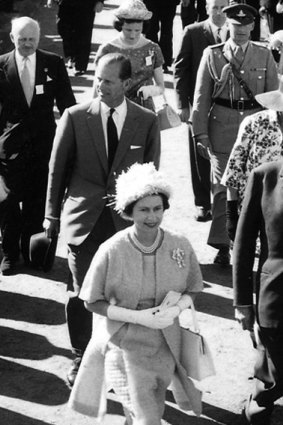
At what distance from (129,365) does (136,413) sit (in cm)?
25

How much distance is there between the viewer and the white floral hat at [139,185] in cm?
568

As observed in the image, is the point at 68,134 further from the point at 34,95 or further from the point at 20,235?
the point at 20,235

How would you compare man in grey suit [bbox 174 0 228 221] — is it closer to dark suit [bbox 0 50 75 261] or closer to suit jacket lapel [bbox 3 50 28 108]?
dark suit [bbox 0 50 75 261]

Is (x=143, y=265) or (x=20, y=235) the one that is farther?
(x=20, y=235)

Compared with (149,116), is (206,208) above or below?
below

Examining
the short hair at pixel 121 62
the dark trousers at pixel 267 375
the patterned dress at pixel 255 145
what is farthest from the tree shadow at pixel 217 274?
the dark trousers at pixel 267 375

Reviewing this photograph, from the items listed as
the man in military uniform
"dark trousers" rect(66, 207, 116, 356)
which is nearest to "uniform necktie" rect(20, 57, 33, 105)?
the man in military uniform

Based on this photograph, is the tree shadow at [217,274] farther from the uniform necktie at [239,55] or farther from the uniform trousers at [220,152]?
the uniform necktie at [239,55]

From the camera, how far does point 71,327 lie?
692 cm

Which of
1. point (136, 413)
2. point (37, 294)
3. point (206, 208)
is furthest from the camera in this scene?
point (206, 208)

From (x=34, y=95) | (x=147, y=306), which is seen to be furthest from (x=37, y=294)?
(x=147, y=306)

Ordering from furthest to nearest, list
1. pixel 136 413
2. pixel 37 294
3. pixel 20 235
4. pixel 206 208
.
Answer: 1. pixel 206 208
2. pixel 20 235
3. pixel 37 294
4. pixel 136 413

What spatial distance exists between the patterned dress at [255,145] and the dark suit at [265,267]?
2.72 feet

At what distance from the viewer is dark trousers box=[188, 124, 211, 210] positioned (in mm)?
10061
